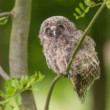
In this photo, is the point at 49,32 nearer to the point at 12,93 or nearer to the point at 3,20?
the point at 3,20

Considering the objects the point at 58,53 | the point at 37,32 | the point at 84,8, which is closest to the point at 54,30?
the point at 58,53

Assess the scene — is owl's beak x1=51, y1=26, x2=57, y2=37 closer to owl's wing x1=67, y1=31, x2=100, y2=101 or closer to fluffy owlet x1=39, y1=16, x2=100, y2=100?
fluffy owlet x1=39, y1=16, x2=100, y2=100

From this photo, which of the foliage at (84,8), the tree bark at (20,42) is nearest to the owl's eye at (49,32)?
the tree bark at (20,42)

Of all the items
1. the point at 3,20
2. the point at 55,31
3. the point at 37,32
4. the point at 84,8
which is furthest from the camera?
the point at 37,32

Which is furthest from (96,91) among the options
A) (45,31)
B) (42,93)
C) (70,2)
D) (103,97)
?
(45,31)

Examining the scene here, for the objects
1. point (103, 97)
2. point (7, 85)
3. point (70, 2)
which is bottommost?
point (103, 97)

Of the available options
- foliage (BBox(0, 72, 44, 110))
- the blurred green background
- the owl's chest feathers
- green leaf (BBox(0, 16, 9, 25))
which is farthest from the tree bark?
the blurred green background

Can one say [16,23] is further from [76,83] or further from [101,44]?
[101,44]

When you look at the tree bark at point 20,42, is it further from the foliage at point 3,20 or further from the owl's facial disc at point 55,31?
the owl's facial disc at point 55,31
